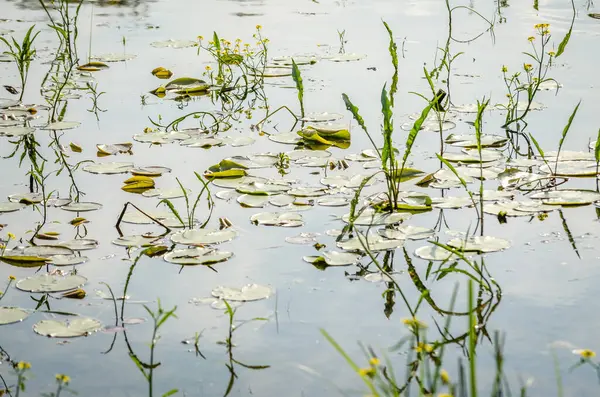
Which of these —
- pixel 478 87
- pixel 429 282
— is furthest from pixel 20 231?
pixel 478 87

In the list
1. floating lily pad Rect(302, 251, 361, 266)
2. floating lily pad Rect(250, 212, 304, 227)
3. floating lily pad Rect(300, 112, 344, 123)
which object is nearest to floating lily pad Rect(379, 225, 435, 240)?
floating lily pad Rect(302, 251, 361, 266)

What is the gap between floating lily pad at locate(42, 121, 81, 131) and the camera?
3703mm

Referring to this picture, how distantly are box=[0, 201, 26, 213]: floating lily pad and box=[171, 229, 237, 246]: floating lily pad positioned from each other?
0.59 m

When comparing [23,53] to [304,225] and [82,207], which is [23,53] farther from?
[304,225]

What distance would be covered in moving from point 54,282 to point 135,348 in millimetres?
424

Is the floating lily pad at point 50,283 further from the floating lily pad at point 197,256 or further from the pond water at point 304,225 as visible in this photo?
the floating lily pad at point 197,256

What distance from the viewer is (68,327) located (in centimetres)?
212

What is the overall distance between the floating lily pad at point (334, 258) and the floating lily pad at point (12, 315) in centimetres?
77

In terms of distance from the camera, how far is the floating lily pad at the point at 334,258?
2.46 m

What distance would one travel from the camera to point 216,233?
2633 mm

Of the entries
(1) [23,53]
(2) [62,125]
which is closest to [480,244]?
(2) [62,125]

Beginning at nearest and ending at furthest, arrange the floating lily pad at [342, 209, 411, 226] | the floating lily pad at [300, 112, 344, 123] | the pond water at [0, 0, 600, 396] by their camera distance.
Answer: the pond water at [0, 0, 600, 396], the floating lily pad at [342, 209, 411, 226], the floating lily pad at [300, 112, 344, 123]

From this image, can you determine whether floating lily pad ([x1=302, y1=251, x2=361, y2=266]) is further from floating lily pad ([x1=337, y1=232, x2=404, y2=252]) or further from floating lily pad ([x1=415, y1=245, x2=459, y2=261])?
floating lily pad ([x1=415, y1=245, x2=459, y2=261])

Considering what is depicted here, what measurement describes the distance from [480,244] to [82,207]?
4.11 feet
